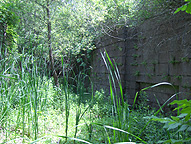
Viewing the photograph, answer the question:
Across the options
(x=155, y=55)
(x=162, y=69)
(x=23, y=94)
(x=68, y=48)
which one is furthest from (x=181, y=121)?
(x=68, y=48)

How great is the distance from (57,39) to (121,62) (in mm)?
2077

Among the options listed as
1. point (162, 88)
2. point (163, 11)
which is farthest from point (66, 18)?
point (162, 88)

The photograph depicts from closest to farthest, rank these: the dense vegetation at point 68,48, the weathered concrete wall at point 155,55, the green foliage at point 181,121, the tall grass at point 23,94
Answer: the green foliage at point 181,121 < the tall grass at point 23,94 < the dense vegetation at point 68,48 < the weathered concrete wall at point 155,55

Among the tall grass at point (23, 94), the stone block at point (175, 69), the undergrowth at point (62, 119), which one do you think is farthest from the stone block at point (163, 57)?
the tall grass at point (23, 94)

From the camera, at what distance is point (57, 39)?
5.16 metres

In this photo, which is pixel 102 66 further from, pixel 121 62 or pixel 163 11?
pixel 163 11

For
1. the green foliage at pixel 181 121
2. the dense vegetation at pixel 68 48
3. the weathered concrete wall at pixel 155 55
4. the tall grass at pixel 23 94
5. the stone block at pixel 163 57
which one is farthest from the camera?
the stone block at pixel 163 57

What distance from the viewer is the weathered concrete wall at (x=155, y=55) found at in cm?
281

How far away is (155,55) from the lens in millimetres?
3420

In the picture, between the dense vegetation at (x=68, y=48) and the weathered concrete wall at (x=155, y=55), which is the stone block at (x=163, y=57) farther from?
the dense vegetation at (x=68, y=48)

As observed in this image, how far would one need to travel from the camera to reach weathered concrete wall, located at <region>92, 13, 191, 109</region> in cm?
281

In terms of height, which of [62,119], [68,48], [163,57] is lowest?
[62,119]

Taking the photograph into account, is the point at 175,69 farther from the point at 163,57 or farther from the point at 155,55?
the point at 155,55

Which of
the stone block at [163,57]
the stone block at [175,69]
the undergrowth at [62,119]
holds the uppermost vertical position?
the stone block at [163,57]
